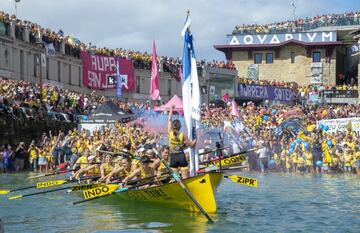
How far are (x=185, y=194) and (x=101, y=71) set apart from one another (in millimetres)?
39116

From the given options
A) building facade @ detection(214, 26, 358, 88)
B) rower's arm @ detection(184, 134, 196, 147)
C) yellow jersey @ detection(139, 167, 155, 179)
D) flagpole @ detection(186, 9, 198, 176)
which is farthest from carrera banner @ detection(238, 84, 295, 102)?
rower's arm @ detection(184, 134, 196, 147)

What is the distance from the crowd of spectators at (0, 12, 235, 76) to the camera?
4578 centimetres

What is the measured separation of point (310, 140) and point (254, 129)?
22.0 ft

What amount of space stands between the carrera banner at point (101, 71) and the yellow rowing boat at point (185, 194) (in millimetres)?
36039

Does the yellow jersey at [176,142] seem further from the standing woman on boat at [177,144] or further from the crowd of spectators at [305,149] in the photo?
the crowd of spectators at [305,149]

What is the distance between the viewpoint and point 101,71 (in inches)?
2208

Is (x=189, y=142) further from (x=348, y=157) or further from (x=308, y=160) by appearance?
(x=308, y=160)

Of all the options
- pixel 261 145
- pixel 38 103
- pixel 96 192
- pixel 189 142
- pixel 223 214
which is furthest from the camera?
pixel 38 103

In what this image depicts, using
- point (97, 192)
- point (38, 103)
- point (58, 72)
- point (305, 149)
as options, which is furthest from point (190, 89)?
point (58, 72)

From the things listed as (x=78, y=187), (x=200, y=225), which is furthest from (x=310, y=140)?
(x=200, y=225)

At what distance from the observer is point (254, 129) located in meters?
38.9

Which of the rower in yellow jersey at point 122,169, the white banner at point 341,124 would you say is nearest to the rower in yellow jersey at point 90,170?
the rower in yellow jersey at point 122,169

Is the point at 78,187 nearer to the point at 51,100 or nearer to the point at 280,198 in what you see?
the point at 280,198

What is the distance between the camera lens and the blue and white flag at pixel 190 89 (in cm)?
1875
